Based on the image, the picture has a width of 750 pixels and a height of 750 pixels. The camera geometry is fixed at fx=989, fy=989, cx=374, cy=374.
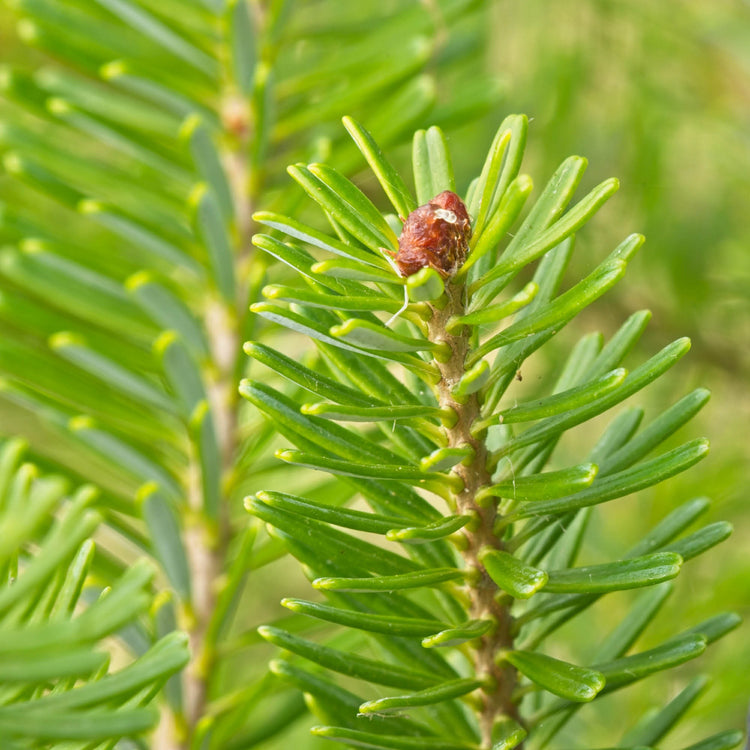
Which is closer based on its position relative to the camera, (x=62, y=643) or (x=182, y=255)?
(x=62, y=643)

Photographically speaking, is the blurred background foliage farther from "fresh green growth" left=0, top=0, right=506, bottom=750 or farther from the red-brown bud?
the red-brown bud

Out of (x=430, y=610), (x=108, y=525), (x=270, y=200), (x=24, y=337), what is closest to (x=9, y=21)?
(x=24, y=337)

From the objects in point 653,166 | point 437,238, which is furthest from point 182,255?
point 653,166

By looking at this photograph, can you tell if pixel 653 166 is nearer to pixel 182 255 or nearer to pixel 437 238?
pixel 182 255

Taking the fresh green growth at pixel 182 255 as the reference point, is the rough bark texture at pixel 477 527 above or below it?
below

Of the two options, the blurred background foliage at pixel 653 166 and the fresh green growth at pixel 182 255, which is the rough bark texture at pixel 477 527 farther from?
the blurred background foliage at pixel 653 166

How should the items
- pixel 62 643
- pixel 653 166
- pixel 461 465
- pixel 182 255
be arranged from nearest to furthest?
pixel 62 643, pixel 461 465, pixel 182 255, pixel 653 166

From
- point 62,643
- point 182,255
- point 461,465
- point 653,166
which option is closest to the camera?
point 62,643

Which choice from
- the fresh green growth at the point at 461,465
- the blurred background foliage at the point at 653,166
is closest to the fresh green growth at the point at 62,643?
the fresh green growth at the point at 461,465
